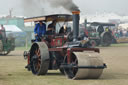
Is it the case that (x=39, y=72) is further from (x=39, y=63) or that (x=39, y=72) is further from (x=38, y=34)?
(x=38, y=34)

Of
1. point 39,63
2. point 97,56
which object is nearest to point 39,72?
point 39,63

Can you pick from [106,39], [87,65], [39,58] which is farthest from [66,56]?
[106,39]

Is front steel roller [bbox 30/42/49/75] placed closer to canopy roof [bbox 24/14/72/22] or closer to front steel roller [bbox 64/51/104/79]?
canopy roof [bbox 24/14/72/22]

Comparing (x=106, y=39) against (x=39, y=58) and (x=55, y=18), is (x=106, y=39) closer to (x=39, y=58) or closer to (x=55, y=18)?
(x=55, y=18)

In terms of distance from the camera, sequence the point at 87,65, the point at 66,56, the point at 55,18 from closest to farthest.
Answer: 1. the point at 87,65
2. the point at 66,56
3. the point at 55,18

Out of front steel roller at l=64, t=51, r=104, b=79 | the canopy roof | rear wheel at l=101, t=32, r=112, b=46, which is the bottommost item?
rear wheel at l=101, t=32, r=112, b=46

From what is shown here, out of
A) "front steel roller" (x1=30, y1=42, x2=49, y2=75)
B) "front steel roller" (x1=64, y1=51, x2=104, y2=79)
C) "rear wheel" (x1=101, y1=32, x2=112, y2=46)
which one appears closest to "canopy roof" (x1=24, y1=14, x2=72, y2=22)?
"front steel roller" (x1=30, y1=42, x2=49, y2=75)

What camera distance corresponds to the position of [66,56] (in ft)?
39.8

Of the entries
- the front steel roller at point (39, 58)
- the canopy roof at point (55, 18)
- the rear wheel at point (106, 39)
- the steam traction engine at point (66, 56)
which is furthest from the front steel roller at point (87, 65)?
Answer: the rear wheel at point (106, 39)

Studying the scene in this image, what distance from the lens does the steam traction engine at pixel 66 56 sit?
37.2 feet

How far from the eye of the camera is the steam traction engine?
11.3 m

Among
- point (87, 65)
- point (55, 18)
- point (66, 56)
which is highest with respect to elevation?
point (55, 18)

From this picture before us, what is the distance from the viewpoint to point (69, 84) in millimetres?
10367

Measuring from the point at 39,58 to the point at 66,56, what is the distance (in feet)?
4.96
